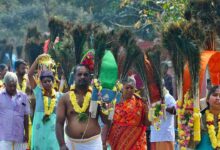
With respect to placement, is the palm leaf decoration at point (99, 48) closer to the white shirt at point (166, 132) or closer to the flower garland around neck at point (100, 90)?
the flower garland around neck at point (100, 90)

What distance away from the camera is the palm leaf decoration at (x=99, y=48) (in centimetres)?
1144

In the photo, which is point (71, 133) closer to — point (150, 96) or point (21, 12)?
point (150, 96)

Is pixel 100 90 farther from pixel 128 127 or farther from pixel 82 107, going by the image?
pixel 128 127

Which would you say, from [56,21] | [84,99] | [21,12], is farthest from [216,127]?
[21,12]

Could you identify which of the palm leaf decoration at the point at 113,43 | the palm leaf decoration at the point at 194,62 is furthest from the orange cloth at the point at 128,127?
the palm leaf decoration at the point at 194,62

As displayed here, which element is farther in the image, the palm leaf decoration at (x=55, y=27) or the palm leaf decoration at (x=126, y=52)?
the palm leaf decoration at (x=55, y=27)

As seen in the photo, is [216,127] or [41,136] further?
[41,136]

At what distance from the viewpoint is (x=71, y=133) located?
11.3m

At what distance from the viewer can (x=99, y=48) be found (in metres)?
11.6

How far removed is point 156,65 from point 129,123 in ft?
3.77

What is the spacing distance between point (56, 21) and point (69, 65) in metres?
3.04

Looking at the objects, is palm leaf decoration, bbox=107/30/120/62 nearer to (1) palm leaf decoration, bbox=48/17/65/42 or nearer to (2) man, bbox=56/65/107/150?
(2) man, bbox=56/65/107/150

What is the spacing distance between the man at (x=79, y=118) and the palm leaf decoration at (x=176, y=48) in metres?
1.14

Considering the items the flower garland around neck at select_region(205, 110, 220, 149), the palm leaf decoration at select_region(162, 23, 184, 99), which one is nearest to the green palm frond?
the palm leaf decoration at select_region(162, 23, 184, 99)
